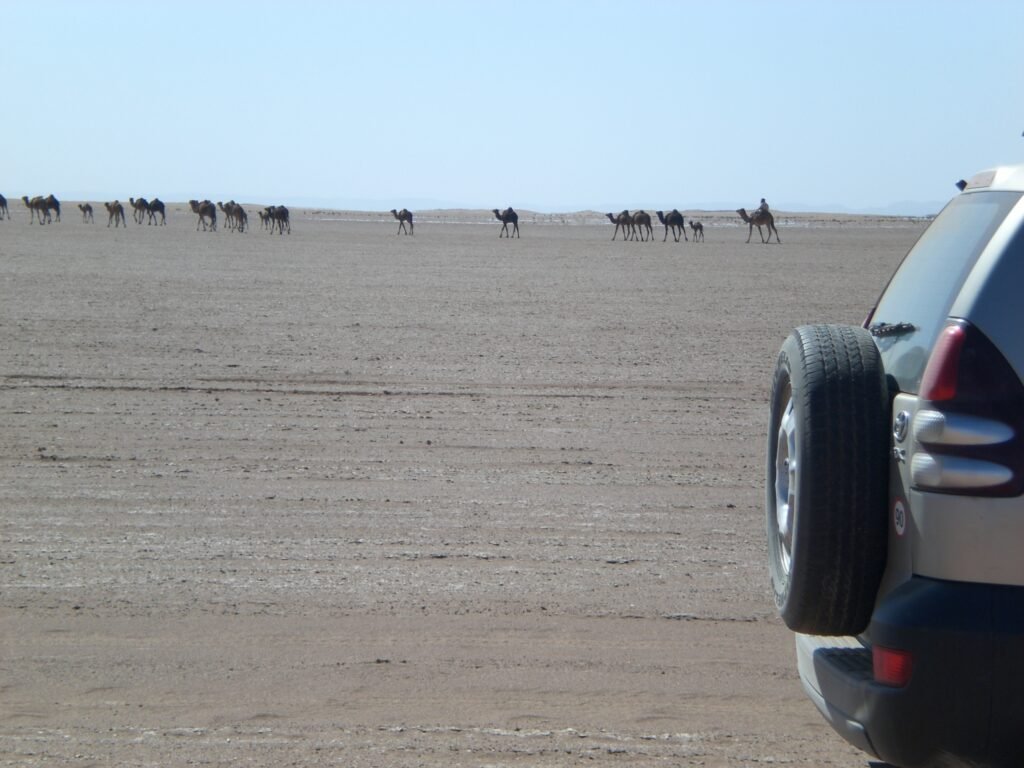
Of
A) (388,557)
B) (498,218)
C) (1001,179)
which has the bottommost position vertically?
(498,218)

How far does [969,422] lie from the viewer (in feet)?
9.98

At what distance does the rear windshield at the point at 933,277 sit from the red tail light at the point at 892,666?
0.72m

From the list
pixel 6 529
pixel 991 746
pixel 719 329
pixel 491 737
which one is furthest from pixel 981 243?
pixel 719 329

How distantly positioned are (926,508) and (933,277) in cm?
90

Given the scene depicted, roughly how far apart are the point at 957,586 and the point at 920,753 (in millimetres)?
461

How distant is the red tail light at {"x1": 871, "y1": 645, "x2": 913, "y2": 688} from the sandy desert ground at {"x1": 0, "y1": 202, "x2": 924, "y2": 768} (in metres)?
1.28

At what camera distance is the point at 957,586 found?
10.1 ft

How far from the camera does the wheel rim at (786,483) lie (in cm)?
372

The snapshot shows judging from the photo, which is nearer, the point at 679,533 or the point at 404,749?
the point at 404,749

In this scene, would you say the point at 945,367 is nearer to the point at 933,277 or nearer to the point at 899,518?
the point at 899,518

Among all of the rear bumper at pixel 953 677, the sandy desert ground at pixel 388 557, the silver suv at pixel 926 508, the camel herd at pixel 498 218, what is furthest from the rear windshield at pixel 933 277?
the camel herd at pixel 498 218

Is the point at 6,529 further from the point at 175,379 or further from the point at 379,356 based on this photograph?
the point at 379,356

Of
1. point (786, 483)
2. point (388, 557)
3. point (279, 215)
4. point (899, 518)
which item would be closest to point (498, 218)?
point (279, 215)

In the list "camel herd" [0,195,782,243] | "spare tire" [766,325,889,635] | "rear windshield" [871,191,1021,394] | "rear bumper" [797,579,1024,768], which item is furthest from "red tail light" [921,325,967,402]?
"camel herd" [0,195,782,243]
